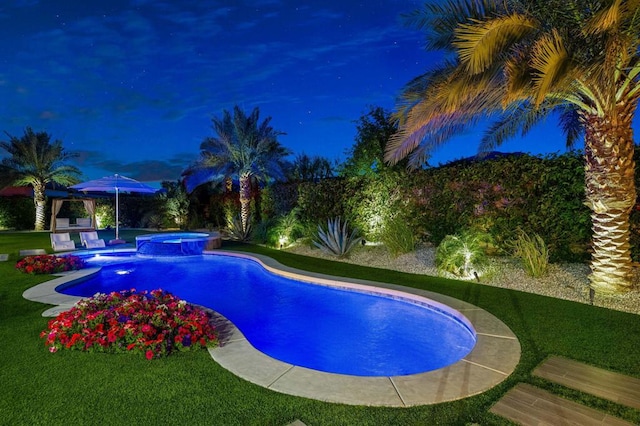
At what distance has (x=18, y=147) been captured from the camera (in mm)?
21750

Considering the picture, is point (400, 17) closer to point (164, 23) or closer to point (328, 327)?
point (328, 327)

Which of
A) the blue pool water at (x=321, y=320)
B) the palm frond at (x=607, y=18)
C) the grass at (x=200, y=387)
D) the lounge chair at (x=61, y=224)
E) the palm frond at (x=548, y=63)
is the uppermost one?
the palm frond at (x=607, y=18)

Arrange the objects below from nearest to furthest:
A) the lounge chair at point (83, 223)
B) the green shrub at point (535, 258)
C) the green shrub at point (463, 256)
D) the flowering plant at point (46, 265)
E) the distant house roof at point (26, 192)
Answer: the green shrub at point (535, 258)
the green shrub at point (463, 256)
the flowering plant at point (46, 265)
the lounge chair at point (83, 223)
the distant house roof at point (26, 192)

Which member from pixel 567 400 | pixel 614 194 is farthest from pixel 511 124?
pixel 567 400

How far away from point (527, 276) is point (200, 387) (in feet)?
21.6

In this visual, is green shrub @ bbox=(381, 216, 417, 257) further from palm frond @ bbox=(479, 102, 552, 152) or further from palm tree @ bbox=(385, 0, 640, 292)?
palm tree @ bbox=(385, 0, 640, 292)

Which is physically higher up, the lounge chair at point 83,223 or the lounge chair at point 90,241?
the lounge chair at point 83,223

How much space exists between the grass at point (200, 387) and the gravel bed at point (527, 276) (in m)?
0.77

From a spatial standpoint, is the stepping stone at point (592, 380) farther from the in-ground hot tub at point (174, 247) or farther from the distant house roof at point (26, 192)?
the distant house roof at point (26, 192)

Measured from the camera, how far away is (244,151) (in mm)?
17156

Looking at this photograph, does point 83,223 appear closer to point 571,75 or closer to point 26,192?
point 26,192

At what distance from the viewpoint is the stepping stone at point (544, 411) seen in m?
2.52

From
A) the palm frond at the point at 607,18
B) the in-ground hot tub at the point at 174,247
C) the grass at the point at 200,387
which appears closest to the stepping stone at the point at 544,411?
the grass at the point at 200,387

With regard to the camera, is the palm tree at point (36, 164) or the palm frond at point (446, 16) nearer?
the palm frond at point (446, 16)
